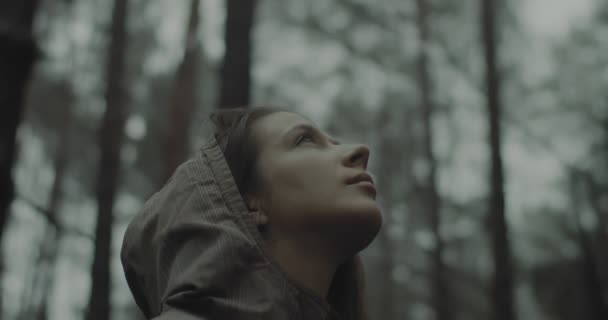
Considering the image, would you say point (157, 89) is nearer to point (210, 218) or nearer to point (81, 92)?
point (81, 92)

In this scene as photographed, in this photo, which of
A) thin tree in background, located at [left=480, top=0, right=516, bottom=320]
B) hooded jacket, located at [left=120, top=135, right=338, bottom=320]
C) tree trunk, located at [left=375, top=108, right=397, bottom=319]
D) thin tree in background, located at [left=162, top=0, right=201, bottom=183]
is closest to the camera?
hooded jacket, located at [left=120, top=135, right=338, bottom=320]

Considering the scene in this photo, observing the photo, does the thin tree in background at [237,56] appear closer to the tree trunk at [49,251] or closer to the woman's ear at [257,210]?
the woman's ear at [257,210]

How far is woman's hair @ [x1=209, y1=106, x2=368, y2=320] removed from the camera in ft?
6.37

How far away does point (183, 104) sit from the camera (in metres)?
9.41

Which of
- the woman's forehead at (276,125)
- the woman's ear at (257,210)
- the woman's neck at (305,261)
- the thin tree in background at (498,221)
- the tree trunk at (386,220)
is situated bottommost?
the tree trunk at (386,220)

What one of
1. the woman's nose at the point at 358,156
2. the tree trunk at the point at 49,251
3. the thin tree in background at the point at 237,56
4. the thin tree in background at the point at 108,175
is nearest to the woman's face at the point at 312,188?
the woman's nose at the point at 358,156

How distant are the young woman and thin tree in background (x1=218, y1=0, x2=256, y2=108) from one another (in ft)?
8.64

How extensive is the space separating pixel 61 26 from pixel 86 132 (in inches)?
116

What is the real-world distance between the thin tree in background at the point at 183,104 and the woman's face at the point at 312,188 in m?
6.03

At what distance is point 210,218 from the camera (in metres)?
1.73

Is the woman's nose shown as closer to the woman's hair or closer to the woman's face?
the woman's face

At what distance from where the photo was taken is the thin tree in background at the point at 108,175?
249 inches

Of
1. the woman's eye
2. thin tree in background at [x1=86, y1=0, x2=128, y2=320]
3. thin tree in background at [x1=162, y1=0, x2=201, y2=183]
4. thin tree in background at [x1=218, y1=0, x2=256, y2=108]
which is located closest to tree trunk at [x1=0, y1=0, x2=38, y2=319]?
the woman's eye

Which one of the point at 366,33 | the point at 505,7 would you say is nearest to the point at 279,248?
the point at 505,7
